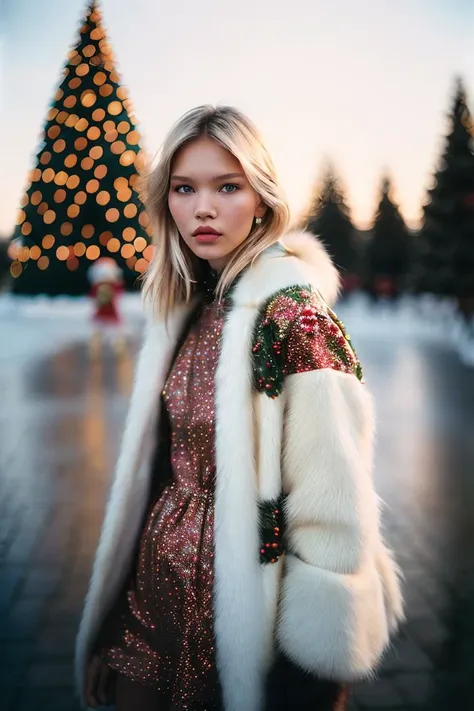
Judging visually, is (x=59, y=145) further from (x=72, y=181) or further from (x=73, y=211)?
(x=73, y=211)

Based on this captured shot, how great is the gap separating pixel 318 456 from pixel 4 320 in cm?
1627

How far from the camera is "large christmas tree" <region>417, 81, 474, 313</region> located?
15.0 meters

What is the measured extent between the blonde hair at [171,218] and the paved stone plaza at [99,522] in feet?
5.69

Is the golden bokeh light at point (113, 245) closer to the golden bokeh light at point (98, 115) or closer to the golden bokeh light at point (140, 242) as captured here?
the golden bokeh light at point (140, 242)

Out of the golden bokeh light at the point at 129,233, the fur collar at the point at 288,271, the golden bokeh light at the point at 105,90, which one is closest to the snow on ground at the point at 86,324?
the golden bokeh light at the point at 129,233

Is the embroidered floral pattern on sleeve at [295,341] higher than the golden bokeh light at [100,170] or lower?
lower

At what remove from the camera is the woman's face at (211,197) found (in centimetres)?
142

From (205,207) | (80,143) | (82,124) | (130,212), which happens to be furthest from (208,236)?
(130,212)

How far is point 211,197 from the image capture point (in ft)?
4.71

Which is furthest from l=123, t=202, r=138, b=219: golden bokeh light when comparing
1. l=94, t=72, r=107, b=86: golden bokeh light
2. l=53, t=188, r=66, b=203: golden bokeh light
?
l=94, t=72, r=107, b=86: golden bokeh light

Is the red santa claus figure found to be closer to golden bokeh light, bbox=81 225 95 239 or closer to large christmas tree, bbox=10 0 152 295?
golden bokeh light, bbox=81 225 95 239

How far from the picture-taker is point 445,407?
738 cm

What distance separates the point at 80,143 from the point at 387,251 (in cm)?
2051

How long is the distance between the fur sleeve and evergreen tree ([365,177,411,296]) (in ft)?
73.4
